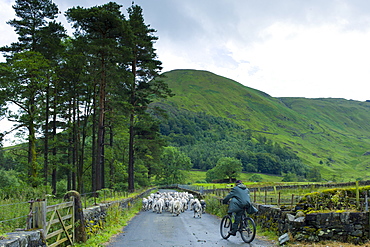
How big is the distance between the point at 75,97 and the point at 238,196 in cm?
2434

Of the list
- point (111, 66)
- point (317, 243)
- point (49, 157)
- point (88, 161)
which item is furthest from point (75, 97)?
point (317, 243)

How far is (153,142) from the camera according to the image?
36.7 meters

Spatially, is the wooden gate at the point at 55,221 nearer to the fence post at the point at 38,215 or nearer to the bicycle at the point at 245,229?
the fence post at the point at 38,215

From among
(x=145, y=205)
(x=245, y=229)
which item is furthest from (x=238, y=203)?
(x=145, y=205)

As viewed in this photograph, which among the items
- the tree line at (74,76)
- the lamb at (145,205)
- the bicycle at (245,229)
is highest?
the tree line at (74,76)

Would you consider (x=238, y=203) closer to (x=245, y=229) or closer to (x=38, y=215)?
(x=245, y=229)

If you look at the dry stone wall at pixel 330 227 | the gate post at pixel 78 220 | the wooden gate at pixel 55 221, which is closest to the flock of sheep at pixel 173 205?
the dry stone wall at pixel 330 227

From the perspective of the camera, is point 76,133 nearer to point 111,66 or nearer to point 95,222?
point 111,66

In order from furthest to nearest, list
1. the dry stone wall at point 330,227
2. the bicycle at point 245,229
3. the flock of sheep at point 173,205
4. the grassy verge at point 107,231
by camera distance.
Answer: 1. the flock of sheep at point 173,205
2. the grassy verge at point 107,231
3. the bicycle at point 245,229
4. the dry stone wall at point 330,227

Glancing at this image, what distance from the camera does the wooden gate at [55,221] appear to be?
8.48 meters

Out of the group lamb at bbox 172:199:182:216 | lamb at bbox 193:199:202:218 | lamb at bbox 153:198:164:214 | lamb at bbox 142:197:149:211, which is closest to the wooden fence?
lamb at bbox 193:199:202:218

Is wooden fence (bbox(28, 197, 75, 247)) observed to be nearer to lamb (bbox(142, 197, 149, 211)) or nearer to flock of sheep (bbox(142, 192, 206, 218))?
flock of sheep (bbox(142, 192, 206, 218))

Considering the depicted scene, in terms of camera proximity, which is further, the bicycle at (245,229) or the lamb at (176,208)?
the lamb at (176,208)

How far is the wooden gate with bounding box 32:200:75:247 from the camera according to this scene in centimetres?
848
